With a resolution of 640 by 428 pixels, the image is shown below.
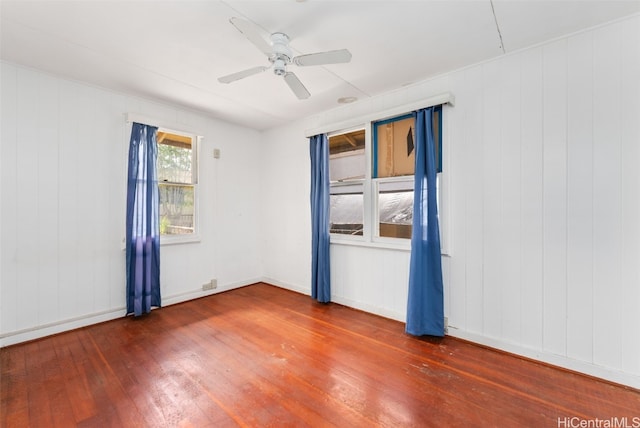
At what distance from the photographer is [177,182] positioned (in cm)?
389

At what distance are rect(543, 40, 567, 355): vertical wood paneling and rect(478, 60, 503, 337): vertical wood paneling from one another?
33cm

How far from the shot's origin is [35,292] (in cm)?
281

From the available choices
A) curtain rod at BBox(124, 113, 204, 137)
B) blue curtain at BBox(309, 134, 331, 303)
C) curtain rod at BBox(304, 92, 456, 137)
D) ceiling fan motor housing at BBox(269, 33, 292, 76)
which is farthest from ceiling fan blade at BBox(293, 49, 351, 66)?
curtain rod at BBox(124, 113, 204, 137)

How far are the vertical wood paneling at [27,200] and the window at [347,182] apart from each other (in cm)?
325

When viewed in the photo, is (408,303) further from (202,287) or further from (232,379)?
(202,287)

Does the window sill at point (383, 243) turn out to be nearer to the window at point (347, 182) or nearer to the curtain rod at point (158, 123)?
the window at point (347, 182)

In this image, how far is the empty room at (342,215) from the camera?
6.42 ft

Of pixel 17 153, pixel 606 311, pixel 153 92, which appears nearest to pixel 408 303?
pixel 606 311

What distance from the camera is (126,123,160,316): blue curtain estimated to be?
330 centimetres

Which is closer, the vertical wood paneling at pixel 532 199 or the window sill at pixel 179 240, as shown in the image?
the vertical wood paneling at pixel 532 199

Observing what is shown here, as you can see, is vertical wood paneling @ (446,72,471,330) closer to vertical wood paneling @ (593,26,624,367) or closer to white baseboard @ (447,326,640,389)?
white baseboard @ (447,326,640,389)

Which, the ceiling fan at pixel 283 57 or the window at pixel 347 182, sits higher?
the ceiling fan at pixel 283 57

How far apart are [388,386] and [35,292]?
3.49 m

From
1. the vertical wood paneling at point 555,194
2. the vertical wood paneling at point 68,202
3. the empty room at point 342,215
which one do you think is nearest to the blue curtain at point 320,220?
the empty room at point 342,215
